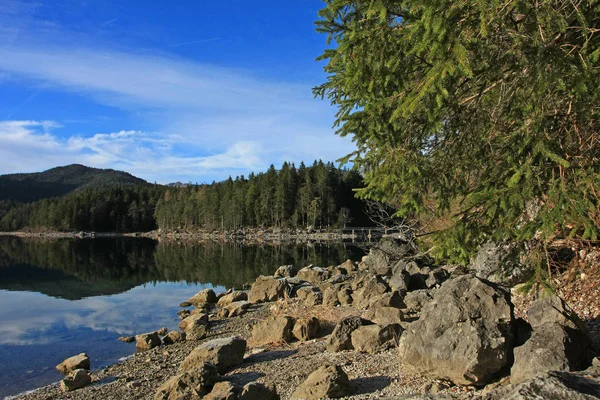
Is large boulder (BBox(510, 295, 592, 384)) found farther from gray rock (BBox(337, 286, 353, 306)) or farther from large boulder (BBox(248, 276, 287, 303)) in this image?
large boulder (BBox(248, 276, 287, 303))

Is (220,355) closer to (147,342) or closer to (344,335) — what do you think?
(344,335)

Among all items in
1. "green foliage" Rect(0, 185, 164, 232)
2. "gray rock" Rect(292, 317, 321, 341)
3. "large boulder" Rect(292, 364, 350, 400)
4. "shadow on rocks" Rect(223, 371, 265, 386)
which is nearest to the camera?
"large boulder" Rect(292, 364, 350, 400)

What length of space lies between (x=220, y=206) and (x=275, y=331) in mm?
87338

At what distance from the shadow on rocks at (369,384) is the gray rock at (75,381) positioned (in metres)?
7.31

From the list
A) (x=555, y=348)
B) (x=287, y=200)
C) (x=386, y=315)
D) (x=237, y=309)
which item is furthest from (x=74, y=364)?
(x=287, y=200)

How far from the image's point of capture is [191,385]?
748 centimetres

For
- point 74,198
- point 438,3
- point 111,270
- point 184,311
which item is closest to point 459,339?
point 438,3

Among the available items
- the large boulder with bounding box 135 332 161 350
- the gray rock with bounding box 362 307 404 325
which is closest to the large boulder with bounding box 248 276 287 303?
the large boulder with bounding box 135 332 161 350

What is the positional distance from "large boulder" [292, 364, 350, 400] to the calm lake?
851 cm

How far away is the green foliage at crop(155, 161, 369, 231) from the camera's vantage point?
7988 centimetres

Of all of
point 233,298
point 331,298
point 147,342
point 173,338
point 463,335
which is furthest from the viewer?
point 233,298

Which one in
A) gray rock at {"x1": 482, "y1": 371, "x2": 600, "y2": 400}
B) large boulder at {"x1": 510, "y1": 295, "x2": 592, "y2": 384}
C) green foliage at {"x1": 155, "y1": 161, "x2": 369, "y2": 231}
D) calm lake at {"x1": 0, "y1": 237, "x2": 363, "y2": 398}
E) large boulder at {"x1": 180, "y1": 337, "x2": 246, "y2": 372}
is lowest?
calm lake at {"x1": 0, "y1": 237, "x2": 363, "y2": 398}

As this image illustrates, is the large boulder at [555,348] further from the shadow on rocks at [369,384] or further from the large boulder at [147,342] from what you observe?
the large boulder at [147,342]

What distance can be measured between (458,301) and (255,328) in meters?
6.96
